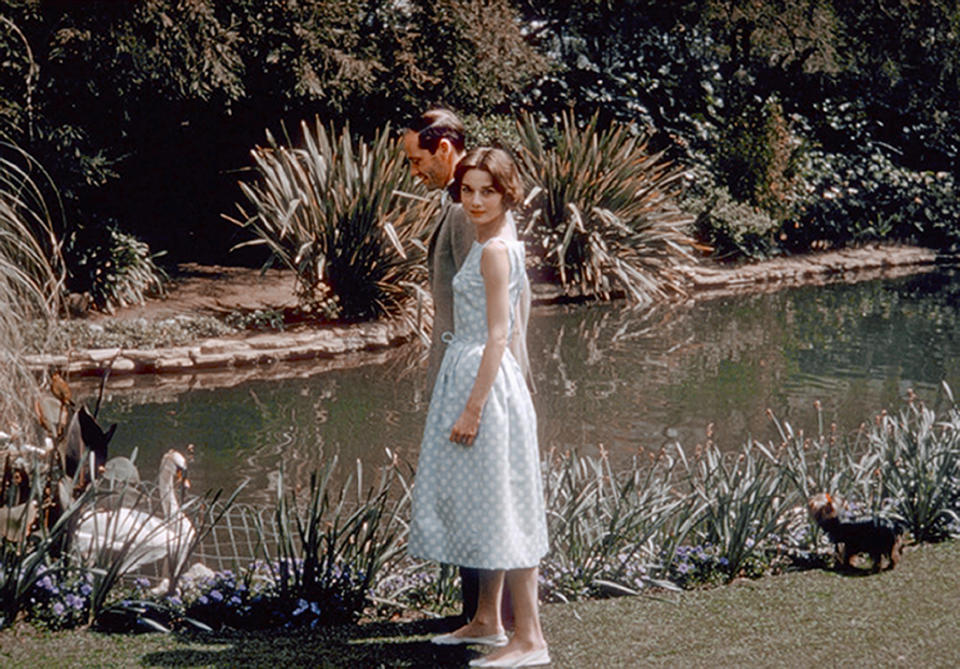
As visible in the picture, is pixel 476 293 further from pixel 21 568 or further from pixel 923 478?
pixel 923 478

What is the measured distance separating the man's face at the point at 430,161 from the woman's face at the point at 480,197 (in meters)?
0.22

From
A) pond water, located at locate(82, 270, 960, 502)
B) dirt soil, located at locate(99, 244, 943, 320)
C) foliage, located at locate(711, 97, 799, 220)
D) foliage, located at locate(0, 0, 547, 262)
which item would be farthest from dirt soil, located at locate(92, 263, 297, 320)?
foliage, located at locate(711, 97, 799, 220)

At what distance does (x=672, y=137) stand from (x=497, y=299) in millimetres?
17305

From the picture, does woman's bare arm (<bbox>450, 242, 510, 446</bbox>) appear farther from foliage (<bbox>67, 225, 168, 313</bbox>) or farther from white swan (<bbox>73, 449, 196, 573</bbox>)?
foliage (<bbox>67, 225, 168, 313</bbox>)

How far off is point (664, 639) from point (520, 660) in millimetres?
588

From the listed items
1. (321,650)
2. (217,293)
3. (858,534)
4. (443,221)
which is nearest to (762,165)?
(217,293)

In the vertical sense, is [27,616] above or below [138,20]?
below

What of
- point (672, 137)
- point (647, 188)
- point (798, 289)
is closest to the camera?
point (647, 188)

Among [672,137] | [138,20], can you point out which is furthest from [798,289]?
[138,20]

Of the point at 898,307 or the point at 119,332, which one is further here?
the point at 898,307

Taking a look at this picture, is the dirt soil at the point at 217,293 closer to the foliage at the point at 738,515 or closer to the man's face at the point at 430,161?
the foliage at the point at 738,515

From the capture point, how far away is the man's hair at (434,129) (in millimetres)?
3844

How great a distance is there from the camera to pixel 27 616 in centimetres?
401

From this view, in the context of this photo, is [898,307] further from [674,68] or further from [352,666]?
[352,666]
